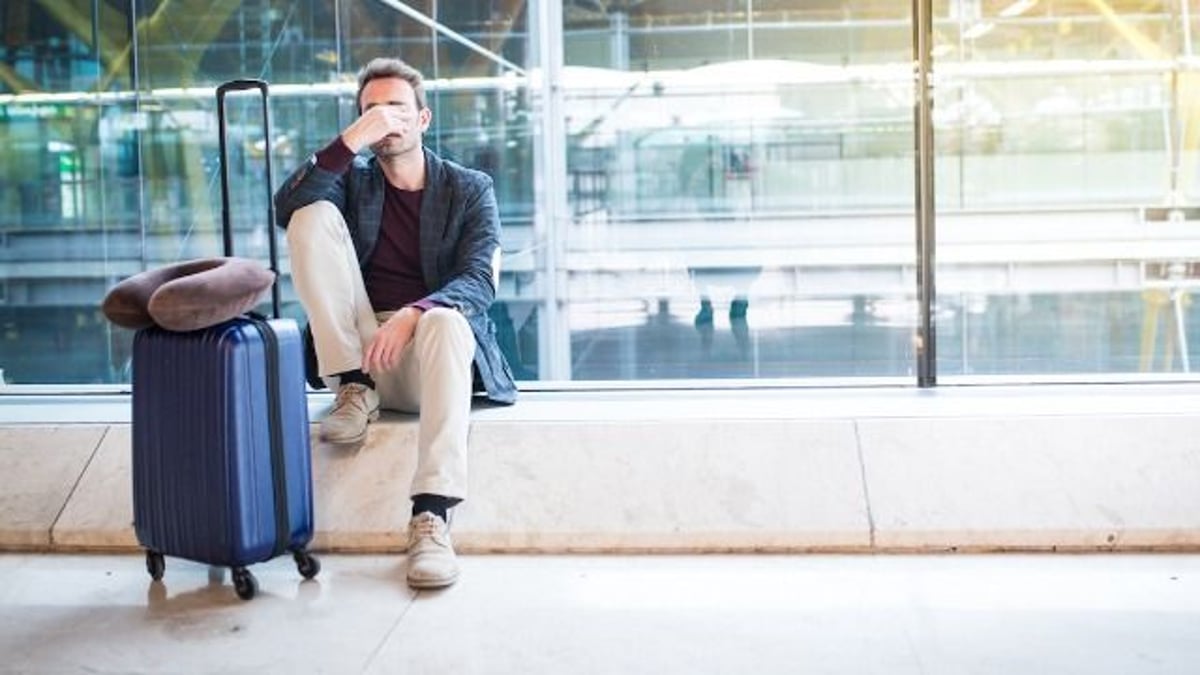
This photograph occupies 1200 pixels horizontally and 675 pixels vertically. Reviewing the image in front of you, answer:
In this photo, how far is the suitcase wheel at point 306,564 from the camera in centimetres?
274

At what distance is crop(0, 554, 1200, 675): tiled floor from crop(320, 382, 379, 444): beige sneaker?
30 centimetres

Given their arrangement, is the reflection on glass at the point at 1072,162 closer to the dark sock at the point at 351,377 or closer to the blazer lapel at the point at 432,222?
the blazer lapel at the point at 432,222

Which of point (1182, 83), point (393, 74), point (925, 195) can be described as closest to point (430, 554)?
point (393, 74)

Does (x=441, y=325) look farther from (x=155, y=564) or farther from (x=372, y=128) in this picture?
(x=155, y=564)

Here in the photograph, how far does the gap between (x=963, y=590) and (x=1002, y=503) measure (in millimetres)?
432

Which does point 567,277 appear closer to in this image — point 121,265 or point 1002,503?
point 121,265

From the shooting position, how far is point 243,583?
2596 millimetres

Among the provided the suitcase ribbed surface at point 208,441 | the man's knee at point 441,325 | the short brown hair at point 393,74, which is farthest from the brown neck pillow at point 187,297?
the short brown hair at point 393,74

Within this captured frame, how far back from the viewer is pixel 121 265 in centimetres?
650

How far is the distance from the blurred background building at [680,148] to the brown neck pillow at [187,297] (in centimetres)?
265

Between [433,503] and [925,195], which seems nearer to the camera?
[433,503]

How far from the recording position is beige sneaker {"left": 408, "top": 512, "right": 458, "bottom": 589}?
265 centimetres

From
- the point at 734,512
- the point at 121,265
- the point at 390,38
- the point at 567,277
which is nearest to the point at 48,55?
the point at 121,265

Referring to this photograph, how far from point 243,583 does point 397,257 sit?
3.11ft
